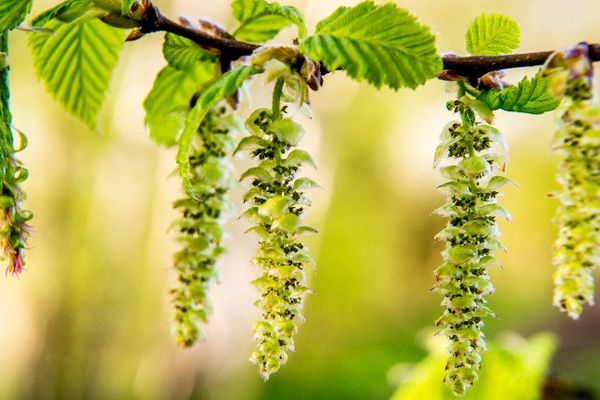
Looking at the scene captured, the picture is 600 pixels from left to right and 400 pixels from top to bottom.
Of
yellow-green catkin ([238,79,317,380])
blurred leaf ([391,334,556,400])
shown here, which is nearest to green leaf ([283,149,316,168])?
yellow-green catkin ([238,79,317,380])

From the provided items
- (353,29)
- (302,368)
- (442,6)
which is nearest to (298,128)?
(353,29)

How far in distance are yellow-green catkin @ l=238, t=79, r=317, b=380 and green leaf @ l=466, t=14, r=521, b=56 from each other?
0.56 feet

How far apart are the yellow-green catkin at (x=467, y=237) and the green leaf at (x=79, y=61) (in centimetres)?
32

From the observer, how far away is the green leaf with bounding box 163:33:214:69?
0.51m

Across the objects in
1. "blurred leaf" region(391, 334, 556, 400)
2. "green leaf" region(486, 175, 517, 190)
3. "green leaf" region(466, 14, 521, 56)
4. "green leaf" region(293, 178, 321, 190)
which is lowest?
"blurred leaf" region(391, 334, 556, 400)

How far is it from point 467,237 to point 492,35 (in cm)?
18

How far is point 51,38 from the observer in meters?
0.57

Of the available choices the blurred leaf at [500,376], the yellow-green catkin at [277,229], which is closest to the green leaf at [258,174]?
the yellow-green catkin at [277,229]

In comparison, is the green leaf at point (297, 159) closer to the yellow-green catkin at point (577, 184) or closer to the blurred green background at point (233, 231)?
the yellow-green catkin at point (577, 184)

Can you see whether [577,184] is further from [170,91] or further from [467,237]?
[170,91]

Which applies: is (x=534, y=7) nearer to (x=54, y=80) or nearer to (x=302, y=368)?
(x=302, y=368)

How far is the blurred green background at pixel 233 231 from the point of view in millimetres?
4254

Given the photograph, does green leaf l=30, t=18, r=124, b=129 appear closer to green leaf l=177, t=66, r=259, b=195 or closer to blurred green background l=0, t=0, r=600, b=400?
green leaf l=177, t=66, r=259, b=195

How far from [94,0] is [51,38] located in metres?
0.14
